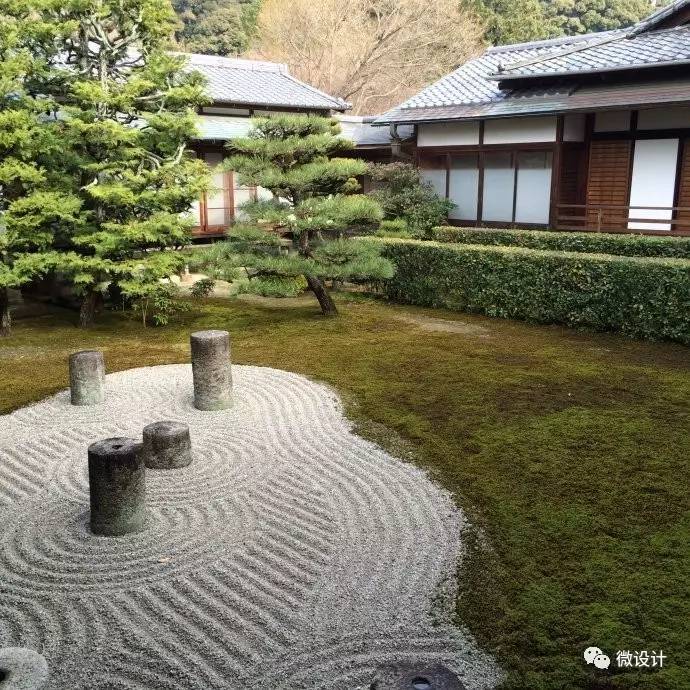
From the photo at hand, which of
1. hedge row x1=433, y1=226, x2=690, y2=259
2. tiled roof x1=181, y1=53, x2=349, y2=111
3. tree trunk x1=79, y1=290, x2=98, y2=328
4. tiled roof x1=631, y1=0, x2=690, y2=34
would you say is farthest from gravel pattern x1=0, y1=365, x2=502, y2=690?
tiled roof x1=181, y1=53, x2=349, y2=111

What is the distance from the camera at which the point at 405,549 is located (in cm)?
497

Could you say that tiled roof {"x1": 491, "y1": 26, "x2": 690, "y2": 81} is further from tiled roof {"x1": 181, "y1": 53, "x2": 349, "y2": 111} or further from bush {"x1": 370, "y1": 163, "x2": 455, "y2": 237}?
tiled roof {"x1": 181, "y1": 53, "x2": 349, "y2": 111}

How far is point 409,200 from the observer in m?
17.8

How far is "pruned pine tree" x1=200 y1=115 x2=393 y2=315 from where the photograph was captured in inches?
459

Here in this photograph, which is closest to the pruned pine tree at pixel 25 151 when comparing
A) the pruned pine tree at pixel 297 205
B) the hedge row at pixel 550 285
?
the pruned pine tree at pixel 297 205

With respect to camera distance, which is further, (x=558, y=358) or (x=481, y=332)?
(x=481, y=332)

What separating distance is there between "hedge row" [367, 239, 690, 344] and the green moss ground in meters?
0.40

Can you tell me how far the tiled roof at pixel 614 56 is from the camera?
1459cm

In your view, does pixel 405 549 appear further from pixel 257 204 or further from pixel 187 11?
pixel 187 11

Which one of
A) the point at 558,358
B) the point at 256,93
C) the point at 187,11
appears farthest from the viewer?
the point at 187,11

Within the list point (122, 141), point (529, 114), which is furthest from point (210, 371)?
point (529, 114)

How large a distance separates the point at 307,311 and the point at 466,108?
25.2 ft

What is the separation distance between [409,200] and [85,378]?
11.3m

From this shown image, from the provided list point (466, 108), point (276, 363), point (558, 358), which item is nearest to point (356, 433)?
point (276, 363)
